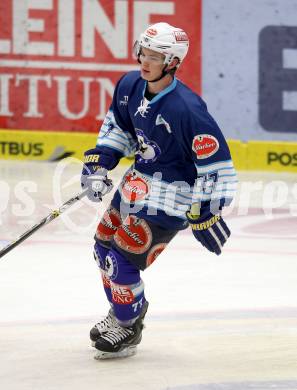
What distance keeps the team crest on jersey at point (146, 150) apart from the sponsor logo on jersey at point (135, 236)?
11.4 inches

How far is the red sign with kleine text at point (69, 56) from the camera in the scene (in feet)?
38.4

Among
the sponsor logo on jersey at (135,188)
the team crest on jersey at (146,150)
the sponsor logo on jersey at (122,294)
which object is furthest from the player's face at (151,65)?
the sponsor logo on jersey at (122,294)

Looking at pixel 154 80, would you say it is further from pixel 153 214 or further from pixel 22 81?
pixel 22 81

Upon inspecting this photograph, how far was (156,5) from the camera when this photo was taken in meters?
11.7

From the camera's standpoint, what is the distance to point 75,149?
11.8m

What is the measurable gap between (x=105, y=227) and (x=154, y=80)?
29.5 inches

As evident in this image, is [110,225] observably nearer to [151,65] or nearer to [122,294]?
[122,294]

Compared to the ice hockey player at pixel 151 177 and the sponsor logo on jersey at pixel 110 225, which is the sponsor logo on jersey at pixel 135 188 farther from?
the sponsor logo on jersey at pixel 110 225

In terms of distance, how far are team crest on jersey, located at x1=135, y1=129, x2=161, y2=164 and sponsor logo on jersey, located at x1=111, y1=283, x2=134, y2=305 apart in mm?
591

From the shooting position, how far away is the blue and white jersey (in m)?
5.09

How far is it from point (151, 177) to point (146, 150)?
129 mm

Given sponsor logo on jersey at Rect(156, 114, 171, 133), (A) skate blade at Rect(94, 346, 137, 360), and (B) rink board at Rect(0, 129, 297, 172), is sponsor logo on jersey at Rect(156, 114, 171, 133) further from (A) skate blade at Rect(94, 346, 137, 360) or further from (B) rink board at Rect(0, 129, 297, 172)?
(B) rink board at Rect(0, 129, 297, 172)

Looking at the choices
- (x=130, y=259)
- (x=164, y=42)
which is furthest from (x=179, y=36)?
(x=130, y=259)

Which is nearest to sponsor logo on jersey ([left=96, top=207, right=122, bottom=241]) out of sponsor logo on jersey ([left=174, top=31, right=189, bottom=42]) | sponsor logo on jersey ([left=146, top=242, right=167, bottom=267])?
sponsor logo on jersey ([left=146, top=242, right=167, bottom=267])
